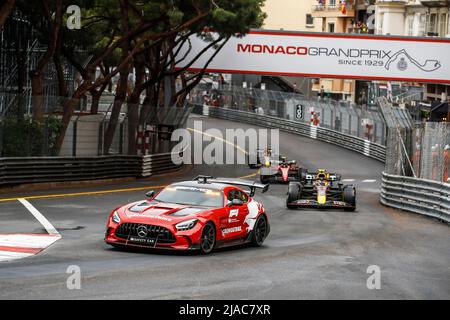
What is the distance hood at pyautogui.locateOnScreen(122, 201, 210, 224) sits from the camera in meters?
17.1

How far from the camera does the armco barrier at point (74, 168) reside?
3092 cm

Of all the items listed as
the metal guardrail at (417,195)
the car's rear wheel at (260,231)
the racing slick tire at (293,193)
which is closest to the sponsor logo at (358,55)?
the metal guardrail at (417,195)

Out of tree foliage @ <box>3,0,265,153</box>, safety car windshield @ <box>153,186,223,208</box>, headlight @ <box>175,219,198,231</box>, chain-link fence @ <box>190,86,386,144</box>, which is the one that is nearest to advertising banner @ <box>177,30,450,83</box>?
chain-link fence @ <box>190,86,386,144</box>

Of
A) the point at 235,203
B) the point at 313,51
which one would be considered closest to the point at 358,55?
the point at 313,51

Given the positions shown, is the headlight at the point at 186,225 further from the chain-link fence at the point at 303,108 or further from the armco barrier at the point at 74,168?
the chain-link fence at the point at 303,108

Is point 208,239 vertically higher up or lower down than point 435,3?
lower down

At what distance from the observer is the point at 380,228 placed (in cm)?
2431

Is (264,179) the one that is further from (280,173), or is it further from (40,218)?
(40,218)

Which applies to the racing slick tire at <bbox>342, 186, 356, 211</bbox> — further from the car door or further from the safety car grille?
the safety car grille

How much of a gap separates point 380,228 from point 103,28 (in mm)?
26134

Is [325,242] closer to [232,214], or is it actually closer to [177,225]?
[232,214]

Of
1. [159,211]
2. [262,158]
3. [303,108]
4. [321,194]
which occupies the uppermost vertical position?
[159,211]

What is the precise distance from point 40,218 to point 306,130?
4628 centimetres

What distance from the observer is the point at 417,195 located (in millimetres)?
29141
